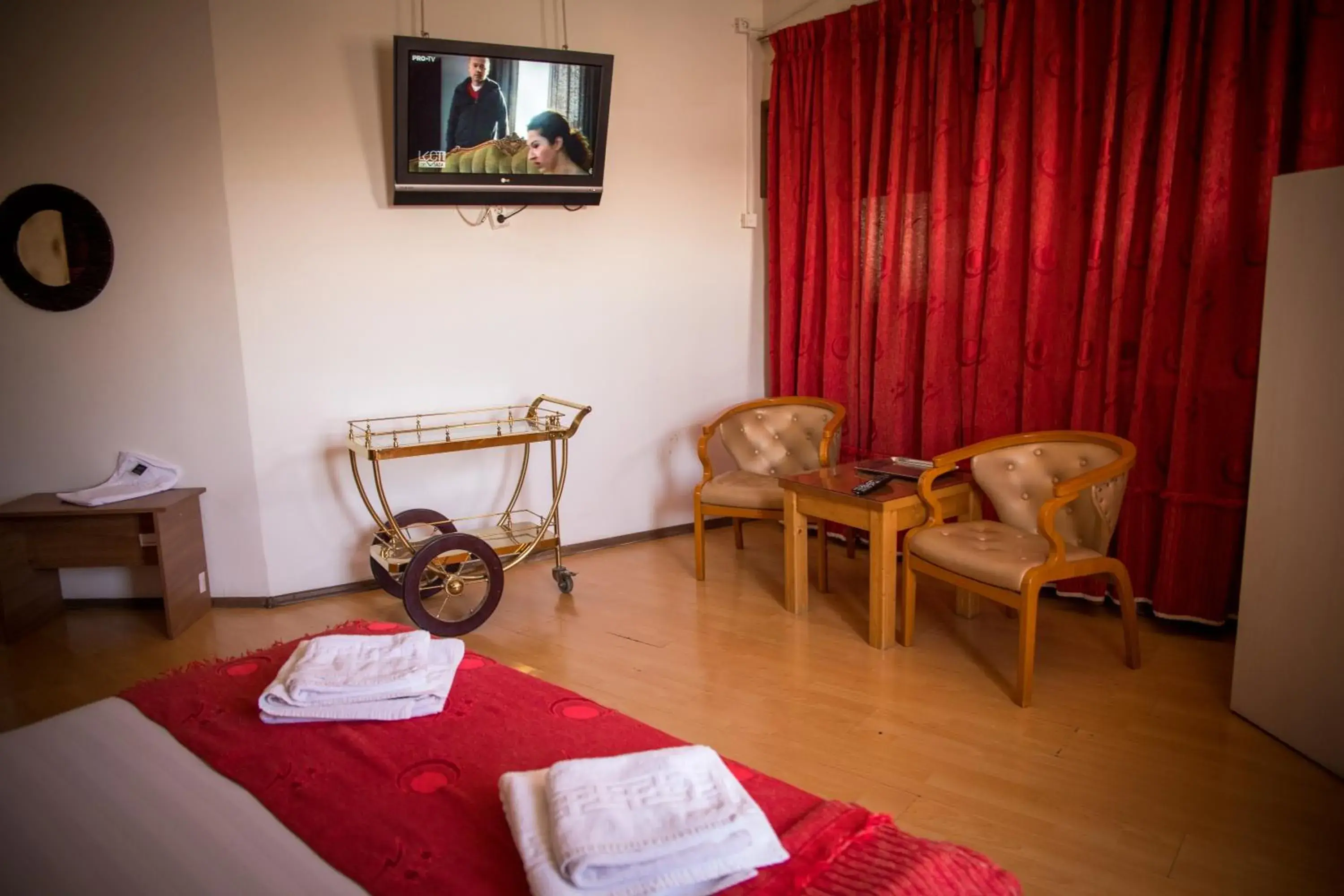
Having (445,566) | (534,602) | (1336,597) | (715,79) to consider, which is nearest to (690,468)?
(534,602)

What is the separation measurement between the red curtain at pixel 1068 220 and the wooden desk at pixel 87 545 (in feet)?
10.3

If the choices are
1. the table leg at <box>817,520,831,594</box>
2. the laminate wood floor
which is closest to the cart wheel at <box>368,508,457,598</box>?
the laminate wood floor

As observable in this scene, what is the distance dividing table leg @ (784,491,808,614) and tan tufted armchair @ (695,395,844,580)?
0.83ft

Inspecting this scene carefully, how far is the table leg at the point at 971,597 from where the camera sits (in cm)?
357

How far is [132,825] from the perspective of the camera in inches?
57.2

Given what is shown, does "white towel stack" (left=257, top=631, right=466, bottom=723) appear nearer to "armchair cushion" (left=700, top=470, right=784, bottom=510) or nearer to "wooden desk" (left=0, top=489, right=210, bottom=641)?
"wooden desk" (left=0, top=489, right=210, bottom=641)

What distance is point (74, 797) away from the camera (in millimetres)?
1521

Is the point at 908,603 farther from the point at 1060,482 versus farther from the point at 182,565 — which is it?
the point at 182,565

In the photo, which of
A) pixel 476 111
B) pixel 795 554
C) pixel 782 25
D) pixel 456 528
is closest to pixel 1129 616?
pixel 795 554

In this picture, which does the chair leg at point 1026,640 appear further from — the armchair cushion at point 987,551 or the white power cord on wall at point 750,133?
the white power cord on wall at point 750,133

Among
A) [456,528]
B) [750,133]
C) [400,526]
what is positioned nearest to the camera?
[400,526]

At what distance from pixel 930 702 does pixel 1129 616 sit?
0.81 metres

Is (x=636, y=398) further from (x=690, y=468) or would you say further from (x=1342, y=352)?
(x=1342, y=352)

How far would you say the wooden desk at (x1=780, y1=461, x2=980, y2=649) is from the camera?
3.29 metres
